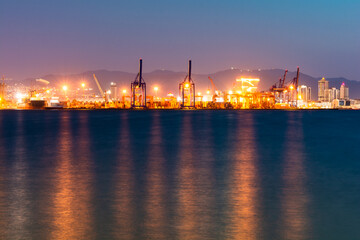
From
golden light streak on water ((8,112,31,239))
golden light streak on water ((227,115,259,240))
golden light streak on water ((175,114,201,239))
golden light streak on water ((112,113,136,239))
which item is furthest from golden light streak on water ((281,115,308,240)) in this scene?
golden light streak on water ((8,112,31,239))

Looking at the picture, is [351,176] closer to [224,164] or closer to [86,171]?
[224,164]

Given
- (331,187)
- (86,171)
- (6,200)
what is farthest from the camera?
(86,171)

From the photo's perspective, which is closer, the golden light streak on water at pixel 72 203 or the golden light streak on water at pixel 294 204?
the golden light streak on water at pixel 72 203

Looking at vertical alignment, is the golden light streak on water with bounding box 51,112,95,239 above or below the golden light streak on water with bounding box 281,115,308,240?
above

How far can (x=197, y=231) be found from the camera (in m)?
7.71

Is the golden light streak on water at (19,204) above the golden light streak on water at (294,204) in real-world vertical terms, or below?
above

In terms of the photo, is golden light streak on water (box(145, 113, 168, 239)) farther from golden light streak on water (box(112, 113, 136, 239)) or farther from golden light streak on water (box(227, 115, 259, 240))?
golden light streak on water (box(227, 115, 259, 240))

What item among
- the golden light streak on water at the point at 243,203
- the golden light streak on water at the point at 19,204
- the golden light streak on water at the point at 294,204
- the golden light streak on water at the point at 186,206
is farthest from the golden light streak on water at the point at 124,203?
the golden light streak on water at the point at 294,204

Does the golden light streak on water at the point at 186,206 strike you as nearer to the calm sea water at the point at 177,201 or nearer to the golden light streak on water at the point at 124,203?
the calm sea water at the point at 177,201

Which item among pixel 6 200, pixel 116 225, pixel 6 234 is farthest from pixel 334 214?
pixel 6 200

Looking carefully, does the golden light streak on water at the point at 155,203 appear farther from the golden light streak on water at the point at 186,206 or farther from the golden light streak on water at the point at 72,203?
the golden light streak on water at the point at 72,203

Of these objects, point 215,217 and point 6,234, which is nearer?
point 6,234

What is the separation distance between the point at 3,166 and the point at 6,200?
25.1 feet

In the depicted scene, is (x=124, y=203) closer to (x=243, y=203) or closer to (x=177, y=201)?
(x=177, y=201)
